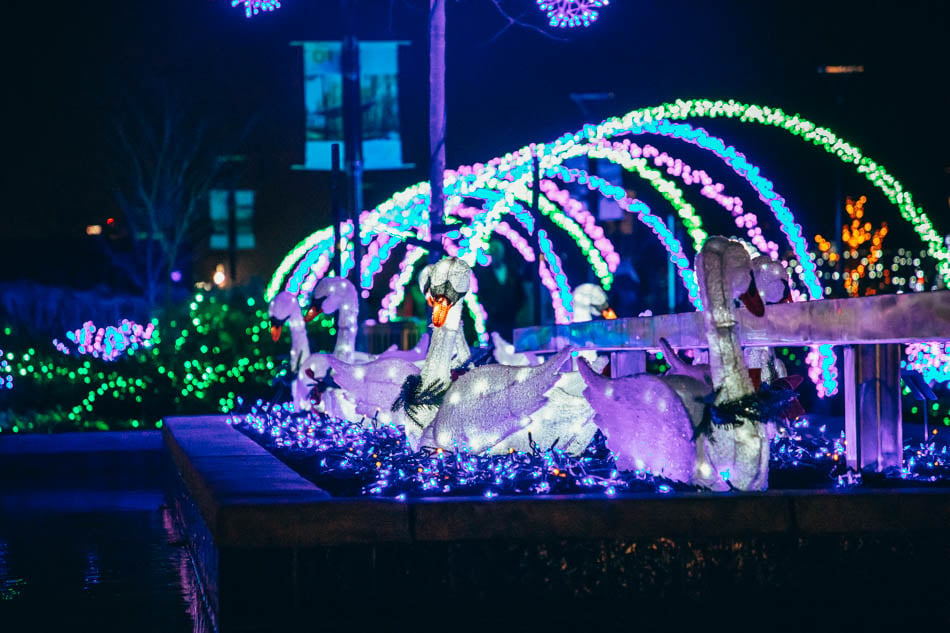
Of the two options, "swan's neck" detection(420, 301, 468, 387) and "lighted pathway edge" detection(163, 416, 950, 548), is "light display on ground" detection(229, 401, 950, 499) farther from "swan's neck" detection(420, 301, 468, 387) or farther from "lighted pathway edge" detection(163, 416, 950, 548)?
"swan's neck" detection(420, 301, 468, 387)

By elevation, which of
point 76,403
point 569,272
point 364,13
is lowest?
point 76,403

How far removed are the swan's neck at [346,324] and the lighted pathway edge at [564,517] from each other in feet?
21.7

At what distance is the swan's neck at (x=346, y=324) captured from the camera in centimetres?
1302

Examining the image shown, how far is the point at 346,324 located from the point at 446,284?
4473 millimetres

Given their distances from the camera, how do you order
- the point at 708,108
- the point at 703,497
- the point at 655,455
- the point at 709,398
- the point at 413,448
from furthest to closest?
the point at 708,108 → the point at 413,448 → the point at 655,455 → the point at 709,398 → the point at 703,497

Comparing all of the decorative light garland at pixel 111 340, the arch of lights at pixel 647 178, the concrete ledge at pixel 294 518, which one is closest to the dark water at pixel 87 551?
the concrete ledge at pixel 294 518

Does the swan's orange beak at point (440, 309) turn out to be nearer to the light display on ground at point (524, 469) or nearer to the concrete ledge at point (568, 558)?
the light display on ground at point (524, 469)

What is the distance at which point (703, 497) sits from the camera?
626 centimetres

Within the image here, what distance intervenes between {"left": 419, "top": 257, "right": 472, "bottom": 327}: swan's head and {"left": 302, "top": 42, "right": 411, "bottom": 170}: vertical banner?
2155cm

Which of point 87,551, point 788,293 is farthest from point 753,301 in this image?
point 87,551

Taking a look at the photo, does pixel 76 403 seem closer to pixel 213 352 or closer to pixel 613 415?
pixel 213 352

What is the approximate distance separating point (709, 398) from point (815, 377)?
8.89 metres

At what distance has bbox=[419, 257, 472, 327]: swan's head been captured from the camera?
8766mm

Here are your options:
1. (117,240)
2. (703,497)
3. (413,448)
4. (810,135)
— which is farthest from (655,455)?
(117,240)
